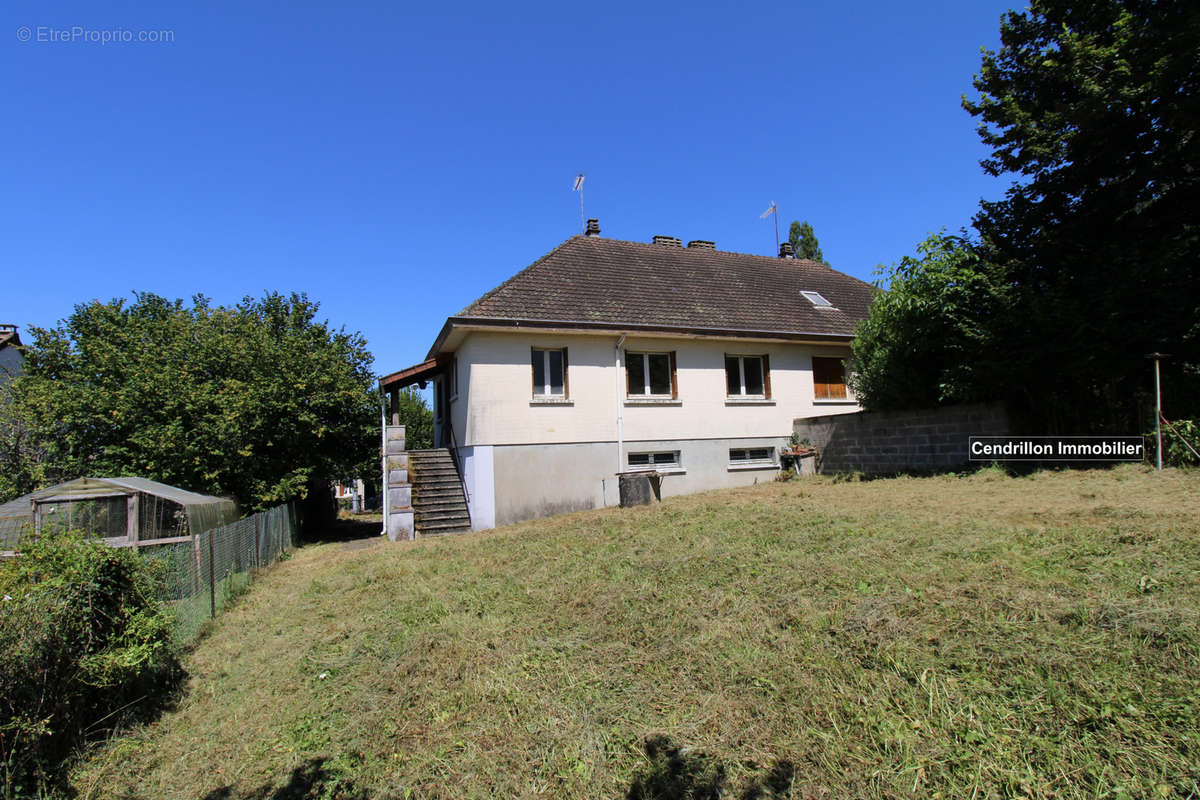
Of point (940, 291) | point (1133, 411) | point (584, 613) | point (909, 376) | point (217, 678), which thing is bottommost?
point (217, 678)

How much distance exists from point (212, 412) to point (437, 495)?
634 cm

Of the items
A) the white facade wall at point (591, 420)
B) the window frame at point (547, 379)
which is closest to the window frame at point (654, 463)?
the white facade wall at point (591, 420)

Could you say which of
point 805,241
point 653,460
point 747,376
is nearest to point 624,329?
point 653,460

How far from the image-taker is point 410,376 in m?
16.5

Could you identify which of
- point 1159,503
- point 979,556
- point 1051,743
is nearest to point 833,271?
point 1159,503

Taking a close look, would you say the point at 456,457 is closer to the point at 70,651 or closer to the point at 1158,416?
the point at 70,651

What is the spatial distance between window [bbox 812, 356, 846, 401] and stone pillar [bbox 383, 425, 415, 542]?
11.6 meters

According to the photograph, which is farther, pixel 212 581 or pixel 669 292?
pixel 669 292

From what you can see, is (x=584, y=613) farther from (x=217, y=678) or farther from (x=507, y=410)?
(x=507, y=410)

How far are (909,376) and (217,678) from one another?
13.3m

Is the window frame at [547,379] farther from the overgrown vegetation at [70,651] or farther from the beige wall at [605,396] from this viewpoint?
the overgrown vegetation at [70,651]

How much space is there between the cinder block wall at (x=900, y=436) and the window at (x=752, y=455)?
106 centimetres

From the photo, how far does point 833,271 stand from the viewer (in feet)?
74.3

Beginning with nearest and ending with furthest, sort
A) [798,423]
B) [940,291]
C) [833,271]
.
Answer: [940,291] → [798,423] → [833,271]
